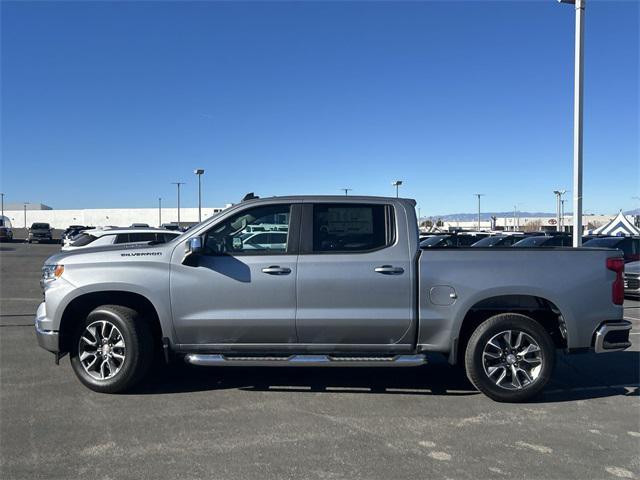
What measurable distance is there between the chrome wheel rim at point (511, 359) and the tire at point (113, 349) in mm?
3351

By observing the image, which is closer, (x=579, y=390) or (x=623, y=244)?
(x=579, y=390)

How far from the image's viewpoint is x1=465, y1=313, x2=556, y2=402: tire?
521 centimetres

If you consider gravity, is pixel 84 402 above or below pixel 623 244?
below

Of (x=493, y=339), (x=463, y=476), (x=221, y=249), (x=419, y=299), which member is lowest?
(x=463, y=476)

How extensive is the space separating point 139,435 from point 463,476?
8.35 ft

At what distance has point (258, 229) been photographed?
18.4ft

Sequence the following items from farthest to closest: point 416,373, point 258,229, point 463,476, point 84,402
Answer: point 416,373 < point 258,229 < point 84,402 < point 463,476

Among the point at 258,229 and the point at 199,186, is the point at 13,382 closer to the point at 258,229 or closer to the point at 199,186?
the point at 258,229

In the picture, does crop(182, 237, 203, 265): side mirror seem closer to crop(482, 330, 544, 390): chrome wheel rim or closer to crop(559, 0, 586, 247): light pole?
crop(482, 330, 544, 390): chrome wheel rim

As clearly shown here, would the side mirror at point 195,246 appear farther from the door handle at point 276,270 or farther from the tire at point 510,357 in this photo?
the tire at point 510,357

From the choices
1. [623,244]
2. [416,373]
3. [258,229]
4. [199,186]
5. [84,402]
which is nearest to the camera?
[84,402]

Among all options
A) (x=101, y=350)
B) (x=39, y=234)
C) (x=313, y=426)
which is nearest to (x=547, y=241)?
(x=313, y=426)

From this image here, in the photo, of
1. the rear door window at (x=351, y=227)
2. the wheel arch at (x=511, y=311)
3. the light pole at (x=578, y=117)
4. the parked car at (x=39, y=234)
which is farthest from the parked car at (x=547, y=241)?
the parked car at (x=39, y=234)

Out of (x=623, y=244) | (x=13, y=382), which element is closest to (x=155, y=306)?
(x=13, y=382)
